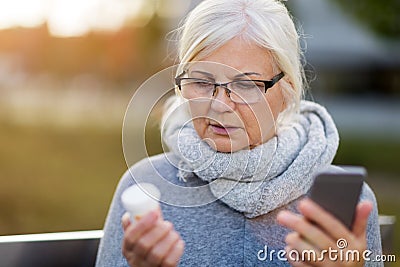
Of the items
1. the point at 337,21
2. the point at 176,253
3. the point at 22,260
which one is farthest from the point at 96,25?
the point at 176,253

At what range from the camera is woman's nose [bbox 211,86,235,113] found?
42.8 inches

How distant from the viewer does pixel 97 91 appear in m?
6.81

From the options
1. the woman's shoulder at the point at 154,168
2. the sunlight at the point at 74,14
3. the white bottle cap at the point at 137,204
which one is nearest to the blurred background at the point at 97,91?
the sunlight at the point at 74,14

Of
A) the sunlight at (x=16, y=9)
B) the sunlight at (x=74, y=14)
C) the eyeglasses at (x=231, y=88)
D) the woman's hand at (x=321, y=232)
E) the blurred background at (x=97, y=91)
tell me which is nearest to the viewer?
the woman's hand at (x=321, y=232)

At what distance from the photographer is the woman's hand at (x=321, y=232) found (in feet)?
2.88

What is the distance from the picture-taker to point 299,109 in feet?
4.12

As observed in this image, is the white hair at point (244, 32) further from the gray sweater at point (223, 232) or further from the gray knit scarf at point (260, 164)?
the gray sweater at point (223, 232)

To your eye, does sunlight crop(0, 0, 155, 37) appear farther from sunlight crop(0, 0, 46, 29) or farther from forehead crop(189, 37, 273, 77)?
forehead crop(189, 37, 273, 77)

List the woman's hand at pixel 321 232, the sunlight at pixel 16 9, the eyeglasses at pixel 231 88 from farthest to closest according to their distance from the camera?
the sunlight at pixel 16 9 → the eyeglasses at pixel 231 88 → the woman's hand at pixel 321 232

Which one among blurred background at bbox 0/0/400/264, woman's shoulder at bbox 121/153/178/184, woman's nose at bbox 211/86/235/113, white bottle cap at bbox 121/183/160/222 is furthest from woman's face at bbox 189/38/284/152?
blurred background at bbox 0/0/400/264

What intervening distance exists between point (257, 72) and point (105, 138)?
459cm

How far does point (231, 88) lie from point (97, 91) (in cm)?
582

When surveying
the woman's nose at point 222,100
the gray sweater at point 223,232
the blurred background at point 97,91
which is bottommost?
the blurred background at point 97,91

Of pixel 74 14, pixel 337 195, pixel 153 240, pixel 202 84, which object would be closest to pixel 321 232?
pixel 337 195
